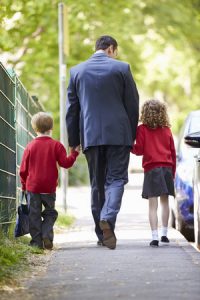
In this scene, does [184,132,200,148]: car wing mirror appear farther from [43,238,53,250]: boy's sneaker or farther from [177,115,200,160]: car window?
[177,115,200,160]: car window

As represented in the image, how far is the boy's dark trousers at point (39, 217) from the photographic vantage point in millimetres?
9195

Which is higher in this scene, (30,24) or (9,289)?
(30,24)

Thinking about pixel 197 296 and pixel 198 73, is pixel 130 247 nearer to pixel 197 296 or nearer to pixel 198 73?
pixel 197 296

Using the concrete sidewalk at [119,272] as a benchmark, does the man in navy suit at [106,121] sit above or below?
above

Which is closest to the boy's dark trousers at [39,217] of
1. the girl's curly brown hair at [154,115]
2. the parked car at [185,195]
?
the girl's curly brown hair at [154,115]

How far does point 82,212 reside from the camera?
53.9ft

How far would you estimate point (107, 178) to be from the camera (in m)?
9.14

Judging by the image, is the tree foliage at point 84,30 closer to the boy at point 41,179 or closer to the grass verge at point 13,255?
the boy at point 41,179

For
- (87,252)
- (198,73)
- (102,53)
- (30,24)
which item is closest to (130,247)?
(87,252)

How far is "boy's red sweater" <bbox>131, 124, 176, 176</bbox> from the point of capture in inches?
376

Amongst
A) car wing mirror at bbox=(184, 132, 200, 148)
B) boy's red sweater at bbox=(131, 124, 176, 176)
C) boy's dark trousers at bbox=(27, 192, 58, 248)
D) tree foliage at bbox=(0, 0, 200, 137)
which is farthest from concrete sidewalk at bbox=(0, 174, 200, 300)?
tree foliage at bbox=(0, 0, 200, 137)

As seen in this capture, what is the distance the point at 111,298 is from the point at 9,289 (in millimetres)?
748

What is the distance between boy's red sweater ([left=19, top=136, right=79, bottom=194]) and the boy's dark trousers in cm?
7

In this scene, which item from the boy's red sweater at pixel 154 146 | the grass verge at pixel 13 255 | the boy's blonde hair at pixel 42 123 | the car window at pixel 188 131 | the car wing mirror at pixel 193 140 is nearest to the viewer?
the grass verge at pixel 13 255
